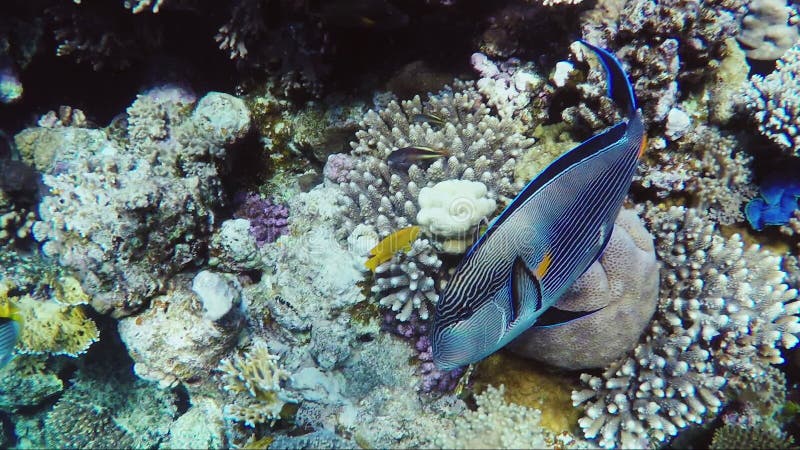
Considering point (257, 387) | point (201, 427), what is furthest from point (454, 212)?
point (201, 427)

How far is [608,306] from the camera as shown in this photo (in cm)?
280

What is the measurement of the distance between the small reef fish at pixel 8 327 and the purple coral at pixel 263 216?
189 centimetres

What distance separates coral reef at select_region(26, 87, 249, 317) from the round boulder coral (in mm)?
2803

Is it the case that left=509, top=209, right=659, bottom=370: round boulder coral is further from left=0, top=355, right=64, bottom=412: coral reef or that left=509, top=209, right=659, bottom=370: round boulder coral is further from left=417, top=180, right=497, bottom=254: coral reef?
left=0, top=355, right=64, bottom=412: coral reef

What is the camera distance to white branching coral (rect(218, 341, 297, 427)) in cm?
306

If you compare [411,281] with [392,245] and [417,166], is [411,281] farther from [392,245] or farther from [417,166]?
[417,166]

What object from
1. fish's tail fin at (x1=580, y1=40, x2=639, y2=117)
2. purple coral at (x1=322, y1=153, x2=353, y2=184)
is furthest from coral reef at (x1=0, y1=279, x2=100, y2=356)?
fish's tail fin at (x1=580, y1=40, x2=639, y2=117)

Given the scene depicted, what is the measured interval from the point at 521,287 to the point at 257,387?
218cm

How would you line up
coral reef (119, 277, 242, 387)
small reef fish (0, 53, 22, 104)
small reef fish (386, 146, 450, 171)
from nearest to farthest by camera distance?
1. small reef fish (386, 146, 450, 171)
2. coral reef (119, 277, 242, 387)
3. small reef fish (0, 53, 22, 104)

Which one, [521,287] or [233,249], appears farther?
[233,249]

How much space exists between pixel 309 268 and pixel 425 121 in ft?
5.20

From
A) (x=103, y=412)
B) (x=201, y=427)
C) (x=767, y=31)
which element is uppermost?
(x=767, y=31)

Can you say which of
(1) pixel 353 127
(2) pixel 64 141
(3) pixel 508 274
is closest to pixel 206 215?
(1) pixel 353 127

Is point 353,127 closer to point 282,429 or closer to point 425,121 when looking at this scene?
point 425,121
